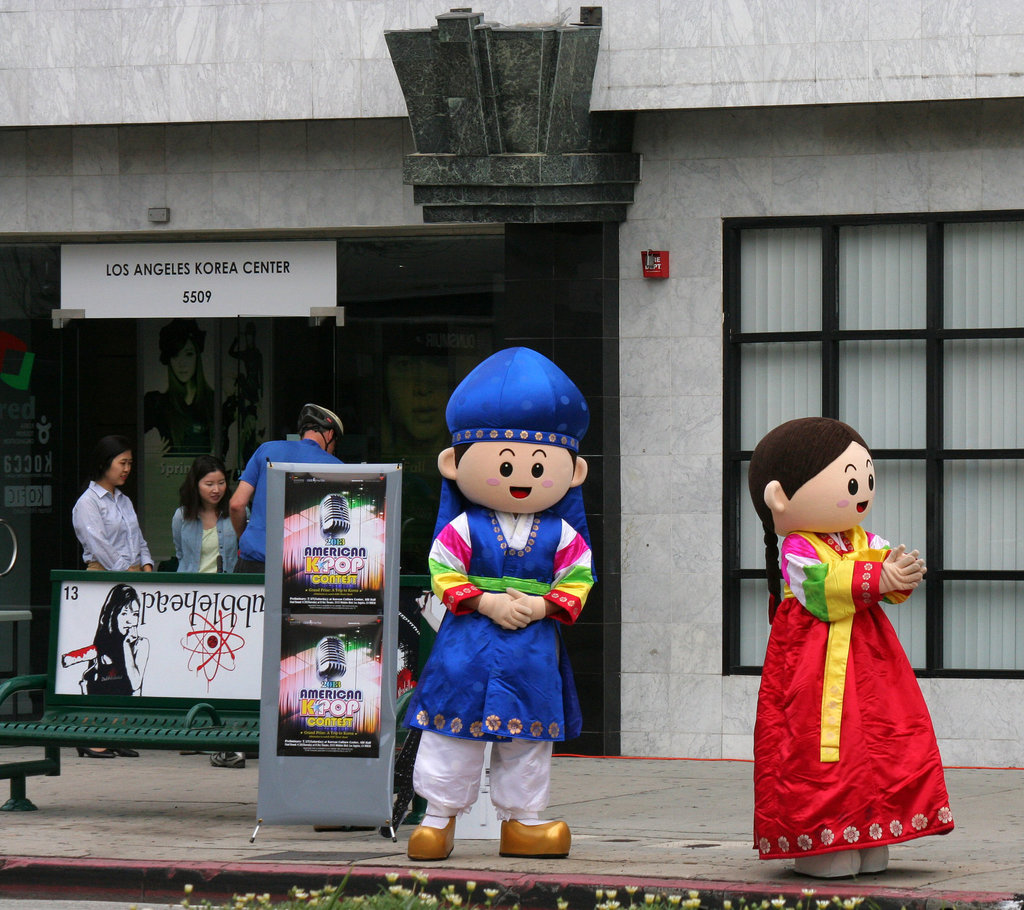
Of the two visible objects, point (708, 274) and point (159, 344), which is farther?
point (159, 344)

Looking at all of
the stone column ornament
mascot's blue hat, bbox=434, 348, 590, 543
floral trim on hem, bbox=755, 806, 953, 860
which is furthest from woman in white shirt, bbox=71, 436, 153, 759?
floral trim on hem, bbox=755, 806, 953, 860

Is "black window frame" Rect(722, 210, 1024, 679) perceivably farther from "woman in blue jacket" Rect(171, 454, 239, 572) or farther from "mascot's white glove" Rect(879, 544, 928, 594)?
"mascot's white glove" Rect(879, 544, 928, 594)

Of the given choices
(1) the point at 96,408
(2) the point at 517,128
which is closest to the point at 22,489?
(1) the point at 96,408

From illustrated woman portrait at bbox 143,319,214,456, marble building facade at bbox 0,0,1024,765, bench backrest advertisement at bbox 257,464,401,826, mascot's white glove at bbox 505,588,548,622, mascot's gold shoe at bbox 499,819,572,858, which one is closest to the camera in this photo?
mascot's white glove at bbox 505,588,548,622

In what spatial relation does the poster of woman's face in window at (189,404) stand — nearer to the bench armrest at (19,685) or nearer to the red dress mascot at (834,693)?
the bench armrest at (19,685)

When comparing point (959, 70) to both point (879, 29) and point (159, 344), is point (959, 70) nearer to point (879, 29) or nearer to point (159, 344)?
point (879, 29)

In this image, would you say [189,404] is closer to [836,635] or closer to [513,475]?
[513,475]

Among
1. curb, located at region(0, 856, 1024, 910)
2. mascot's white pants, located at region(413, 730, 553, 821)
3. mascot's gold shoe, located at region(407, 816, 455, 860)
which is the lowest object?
curb, located at region(0, 856, 1024, 910)

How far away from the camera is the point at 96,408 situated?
11.9 m

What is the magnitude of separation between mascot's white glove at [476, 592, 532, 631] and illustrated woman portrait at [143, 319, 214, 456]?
5086 millimetres

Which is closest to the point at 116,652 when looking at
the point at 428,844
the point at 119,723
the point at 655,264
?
the point at 119,723

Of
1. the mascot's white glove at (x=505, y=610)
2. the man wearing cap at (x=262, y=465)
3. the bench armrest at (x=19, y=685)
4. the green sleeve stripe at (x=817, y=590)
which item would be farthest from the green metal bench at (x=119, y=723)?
the green sleeve stripe at (x=817, y=590)

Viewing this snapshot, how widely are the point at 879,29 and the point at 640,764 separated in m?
4.32

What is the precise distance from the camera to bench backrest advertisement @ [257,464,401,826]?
7480 millimetres
